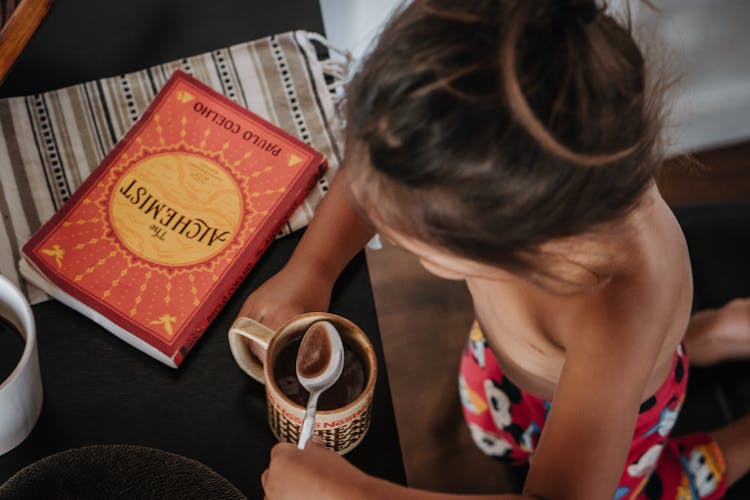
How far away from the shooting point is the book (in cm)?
66

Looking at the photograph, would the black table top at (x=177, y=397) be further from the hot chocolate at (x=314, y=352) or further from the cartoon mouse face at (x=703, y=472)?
the cartoon mouse face at (x=703, y=472)

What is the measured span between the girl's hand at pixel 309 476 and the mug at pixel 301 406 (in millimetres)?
17

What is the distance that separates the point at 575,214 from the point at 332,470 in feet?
0.85

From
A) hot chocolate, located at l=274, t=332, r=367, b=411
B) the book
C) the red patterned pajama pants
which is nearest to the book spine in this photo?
the book

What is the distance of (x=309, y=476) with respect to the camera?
22.1 inches

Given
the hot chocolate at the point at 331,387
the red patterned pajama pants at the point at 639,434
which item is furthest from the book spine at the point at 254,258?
the red patterned pajama pants at the point at 639,434

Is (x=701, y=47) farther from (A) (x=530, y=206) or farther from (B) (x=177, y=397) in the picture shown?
(B) (x=177, y=397)

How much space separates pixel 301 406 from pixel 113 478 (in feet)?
0.44

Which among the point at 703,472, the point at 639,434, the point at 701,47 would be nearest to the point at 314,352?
the point at 639,434

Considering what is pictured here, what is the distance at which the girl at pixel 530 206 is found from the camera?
46 centimetres

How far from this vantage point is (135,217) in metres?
0.70

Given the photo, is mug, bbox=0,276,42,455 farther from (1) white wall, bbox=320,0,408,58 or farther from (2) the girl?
(1) white wall, bbox=320,0,408,58

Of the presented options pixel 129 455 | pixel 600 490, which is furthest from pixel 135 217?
pixel 600 490

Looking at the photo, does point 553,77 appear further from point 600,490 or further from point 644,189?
point 600,490
